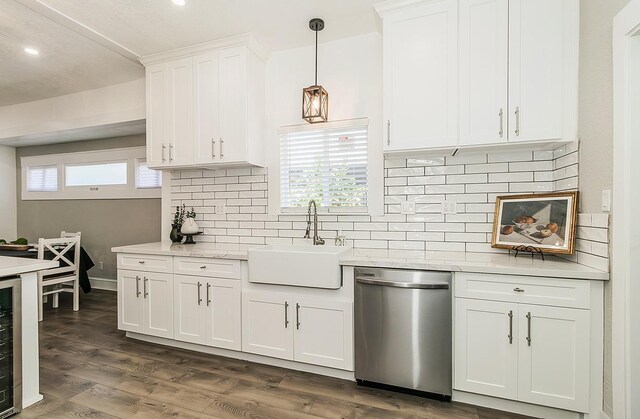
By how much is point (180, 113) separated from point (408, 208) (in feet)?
7.59

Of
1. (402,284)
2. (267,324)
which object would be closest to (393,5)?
(402,284)

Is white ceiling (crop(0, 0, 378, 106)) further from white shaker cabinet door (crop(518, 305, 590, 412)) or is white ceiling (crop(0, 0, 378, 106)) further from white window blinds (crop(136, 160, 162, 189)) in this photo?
white shaker cabinet door (crop(518, 305, 590, 412))

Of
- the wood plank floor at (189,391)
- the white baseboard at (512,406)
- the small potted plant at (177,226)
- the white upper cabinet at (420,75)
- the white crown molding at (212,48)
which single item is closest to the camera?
the white baseboard at (512,406)

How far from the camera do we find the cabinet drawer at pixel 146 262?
2.74m

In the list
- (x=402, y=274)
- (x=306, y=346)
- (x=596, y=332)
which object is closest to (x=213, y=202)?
(x=306, y=346)

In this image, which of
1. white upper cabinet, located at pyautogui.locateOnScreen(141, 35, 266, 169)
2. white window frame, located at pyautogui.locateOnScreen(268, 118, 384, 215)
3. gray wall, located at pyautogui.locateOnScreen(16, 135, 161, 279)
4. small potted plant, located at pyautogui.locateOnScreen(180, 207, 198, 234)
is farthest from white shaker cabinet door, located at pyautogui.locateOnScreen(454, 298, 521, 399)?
gray wall, located at pyautogui.locateOnScreen(16, 135, 161, 279)

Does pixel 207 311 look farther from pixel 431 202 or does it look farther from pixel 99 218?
pixel 99 218

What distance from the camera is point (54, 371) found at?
7.91ft

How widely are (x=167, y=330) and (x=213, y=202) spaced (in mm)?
1286

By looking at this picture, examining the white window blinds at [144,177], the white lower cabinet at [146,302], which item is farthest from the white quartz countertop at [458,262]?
the white window blinds at [144,177]

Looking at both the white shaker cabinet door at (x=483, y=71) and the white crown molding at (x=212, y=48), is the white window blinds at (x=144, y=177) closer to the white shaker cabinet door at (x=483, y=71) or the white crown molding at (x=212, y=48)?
the white crown molding at (x=212, y=48)

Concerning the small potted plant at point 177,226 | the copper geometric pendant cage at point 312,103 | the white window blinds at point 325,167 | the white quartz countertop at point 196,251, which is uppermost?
the copper geometric pendant cage at point 312,103

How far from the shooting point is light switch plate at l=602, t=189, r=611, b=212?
1.65 m

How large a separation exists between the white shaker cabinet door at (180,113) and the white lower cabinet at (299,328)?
153cm
